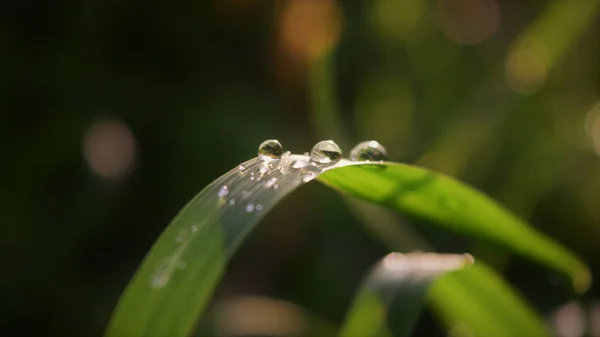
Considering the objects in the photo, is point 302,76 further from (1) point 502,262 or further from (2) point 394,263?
(2) point 394,263

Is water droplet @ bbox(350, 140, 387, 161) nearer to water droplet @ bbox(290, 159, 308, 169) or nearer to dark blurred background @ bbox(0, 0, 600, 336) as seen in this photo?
water droplet @ bbox(290, 159, 308, 169)

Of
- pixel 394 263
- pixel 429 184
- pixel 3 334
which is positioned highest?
pixel 429 184

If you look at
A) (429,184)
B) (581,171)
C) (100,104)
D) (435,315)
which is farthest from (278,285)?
(581,171)

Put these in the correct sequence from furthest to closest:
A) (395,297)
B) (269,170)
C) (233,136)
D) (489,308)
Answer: (233,136) < (489,308) < (395,297) < (269,170)

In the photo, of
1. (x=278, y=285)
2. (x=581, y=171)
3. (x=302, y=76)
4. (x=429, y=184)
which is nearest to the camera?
(x=429, y=184)

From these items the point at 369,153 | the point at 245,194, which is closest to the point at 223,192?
the point at 245,194

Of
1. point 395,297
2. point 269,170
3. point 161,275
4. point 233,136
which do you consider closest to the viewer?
point 161,275

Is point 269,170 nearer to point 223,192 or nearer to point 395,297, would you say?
point 223,192
